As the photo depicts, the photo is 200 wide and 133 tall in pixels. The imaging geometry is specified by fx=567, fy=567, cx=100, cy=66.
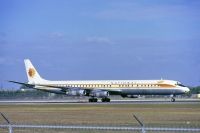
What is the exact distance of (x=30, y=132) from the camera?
86.7 feet

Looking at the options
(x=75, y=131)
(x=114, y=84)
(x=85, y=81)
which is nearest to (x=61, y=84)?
(x=85, y=81)

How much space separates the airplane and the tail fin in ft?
19.3

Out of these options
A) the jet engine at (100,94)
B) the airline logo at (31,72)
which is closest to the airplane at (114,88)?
the jet engine at (100,94)

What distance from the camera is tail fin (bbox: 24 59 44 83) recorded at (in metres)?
102

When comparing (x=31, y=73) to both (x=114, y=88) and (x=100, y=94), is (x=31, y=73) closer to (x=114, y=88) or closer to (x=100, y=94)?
(x=100, y=94)

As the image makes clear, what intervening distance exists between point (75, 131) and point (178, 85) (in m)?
61.7

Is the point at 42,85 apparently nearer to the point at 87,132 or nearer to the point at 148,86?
the point at 148,86

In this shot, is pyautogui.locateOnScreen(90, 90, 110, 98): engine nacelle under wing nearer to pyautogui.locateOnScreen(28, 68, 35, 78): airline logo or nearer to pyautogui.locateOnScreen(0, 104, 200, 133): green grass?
pyautogui.locateOnScreen(28, 68, 35, 78): airline logo

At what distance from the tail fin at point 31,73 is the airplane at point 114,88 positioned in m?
5.89

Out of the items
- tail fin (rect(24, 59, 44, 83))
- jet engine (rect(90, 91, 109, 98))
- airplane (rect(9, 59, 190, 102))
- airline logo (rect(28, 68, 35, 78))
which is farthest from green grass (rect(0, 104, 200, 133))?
airline logo (rect(28, 68, 35, 78))

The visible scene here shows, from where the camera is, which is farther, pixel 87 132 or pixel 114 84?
pixel 114 84

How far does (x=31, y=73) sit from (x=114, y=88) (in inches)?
829

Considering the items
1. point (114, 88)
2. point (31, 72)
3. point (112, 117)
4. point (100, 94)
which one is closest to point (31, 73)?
point (31, 72)

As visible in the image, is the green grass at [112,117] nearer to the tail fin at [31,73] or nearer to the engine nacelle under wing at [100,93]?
the engine nacelle under wing at [100,93]
